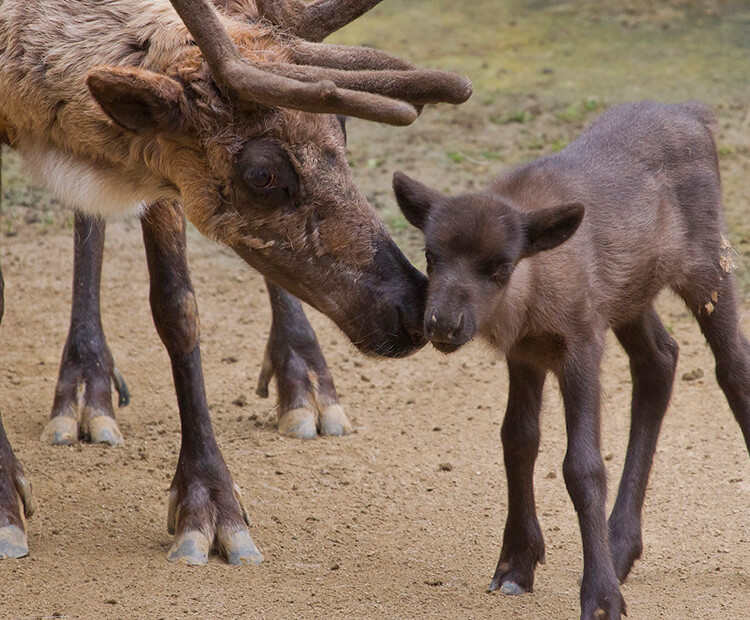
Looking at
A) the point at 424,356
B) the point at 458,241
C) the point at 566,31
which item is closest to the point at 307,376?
the point at 424,356

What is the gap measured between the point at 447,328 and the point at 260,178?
1017 mm

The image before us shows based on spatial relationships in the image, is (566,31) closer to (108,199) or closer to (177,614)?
(108,199)

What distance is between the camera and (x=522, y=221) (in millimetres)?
4109

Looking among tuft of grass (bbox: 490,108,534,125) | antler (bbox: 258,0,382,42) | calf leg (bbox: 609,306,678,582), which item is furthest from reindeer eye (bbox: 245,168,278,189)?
tuft of grass (bbox: 490,108,534,125)

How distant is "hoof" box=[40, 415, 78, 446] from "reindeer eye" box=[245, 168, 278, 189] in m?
2.63

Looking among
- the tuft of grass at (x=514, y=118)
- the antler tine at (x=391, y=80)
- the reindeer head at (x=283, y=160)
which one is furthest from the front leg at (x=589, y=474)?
the tuft of grass at (x=514, y=118)

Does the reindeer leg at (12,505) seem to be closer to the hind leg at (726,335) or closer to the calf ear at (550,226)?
the calf ear at (550,226)

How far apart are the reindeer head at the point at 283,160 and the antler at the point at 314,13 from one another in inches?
9.7

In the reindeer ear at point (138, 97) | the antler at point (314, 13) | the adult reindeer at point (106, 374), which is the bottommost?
the adult reindeer at point (106, 374)

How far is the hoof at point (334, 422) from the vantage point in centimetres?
676

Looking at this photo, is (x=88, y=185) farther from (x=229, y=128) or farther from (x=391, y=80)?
(x=391, y=80)

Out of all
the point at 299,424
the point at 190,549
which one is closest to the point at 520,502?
the point at 190,549

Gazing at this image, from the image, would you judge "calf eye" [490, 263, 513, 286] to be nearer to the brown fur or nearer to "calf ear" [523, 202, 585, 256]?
"calf ear" [523, 202, 585, 256]

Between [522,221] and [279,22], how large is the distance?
1.48 m
